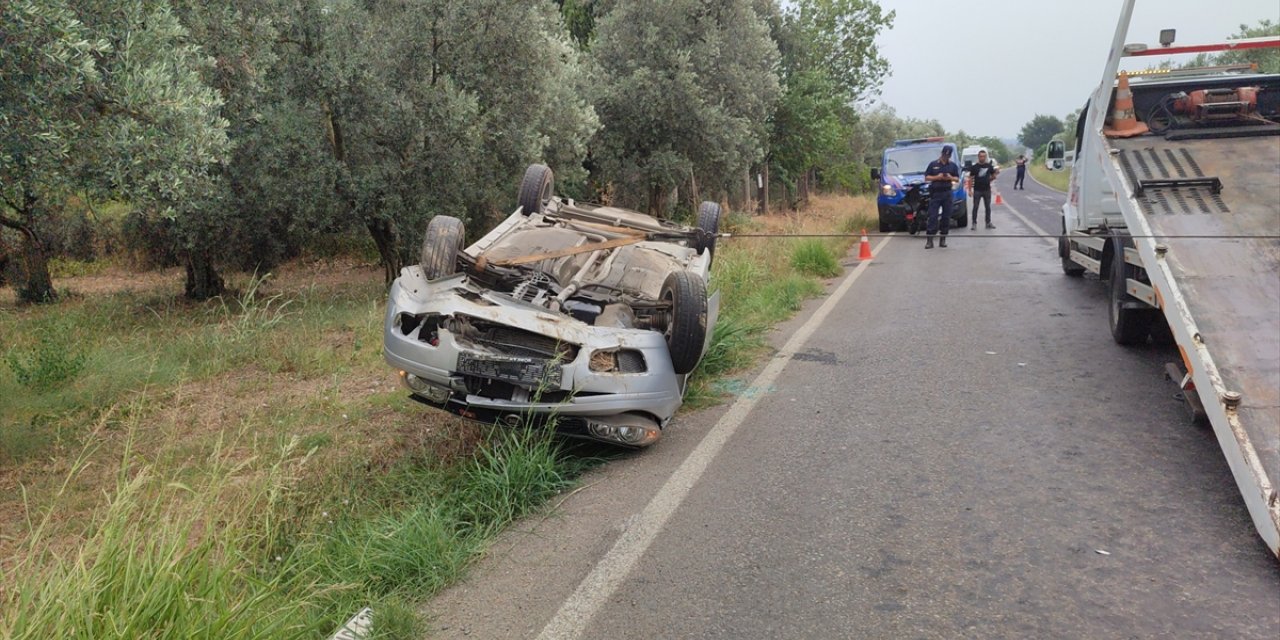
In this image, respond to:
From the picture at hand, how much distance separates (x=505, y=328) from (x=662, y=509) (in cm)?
161

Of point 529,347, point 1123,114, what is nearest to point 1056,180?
point 1123,114

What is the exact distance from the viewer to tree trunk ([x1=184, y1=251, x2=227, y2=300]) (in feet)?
46.8

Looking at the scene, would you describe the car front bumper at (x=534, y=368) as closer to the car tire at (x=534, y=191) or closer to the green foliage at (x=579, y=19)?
the car tire at (x=534, y=191)

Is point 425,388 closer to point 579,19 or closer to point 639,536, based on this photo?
point 639,536

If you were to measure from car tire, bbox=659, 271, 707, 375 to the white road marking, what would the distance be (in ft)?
1.85

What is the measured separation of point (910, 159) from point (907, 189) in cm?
→ 167

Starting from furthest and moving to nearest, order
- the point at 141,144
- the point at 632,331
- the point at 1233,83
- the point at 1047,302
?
the point at 1047,302 < the point at 1233,83 < the point at 141,144 < the point at 632,331

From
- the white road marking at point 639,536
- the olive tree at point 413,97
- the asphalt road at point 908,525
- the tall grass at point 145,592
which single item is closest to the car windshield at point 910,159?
the olive tree at point 413,97

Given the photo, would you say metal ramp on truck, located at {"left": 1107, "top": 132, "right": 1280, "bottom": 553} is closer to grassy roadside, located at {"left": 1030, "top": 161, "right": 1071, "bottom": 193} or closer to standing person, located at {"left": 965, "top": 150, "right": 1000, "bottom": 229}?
standing person, located at {"left": 965, "top": 150, "right": 1000, "bottom": 229}

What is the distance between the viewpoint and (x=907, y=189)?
20.0 m

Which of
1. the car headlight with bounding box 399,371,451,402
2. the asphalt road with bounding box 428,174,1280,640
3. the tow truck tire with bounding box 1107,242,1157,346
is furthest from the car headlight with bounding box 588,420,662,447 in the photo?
the tow truck tire with bounding box 1107,242,1157,346

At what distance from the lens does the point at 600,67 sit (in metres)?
17.4

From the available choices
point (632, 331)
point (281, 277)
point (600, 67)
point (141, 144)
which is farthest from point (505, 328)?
point (281, 277)

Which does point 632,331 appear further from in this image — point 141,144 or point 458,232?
point 141,144
